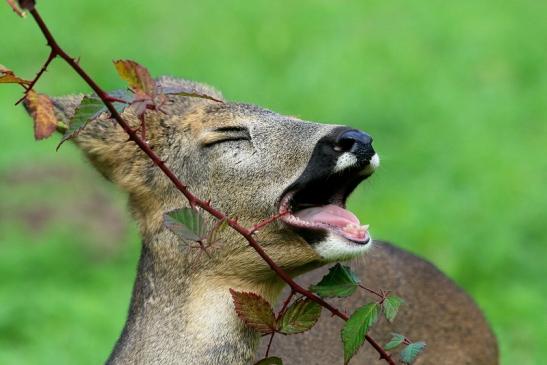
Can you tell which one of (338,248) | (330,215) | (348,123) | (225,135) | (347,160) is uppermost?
(348,123)

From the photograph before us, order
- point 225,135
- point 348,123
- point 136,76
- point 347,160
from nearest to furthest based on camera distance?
point 136,76 < point 347,160 < point 225,135 < point 348,123

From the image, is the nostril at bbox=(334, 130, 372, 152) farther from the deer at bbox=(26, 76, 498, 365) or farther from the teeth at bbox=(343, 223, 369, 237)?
the teeth at bbox=(343, 223, 369, 237)

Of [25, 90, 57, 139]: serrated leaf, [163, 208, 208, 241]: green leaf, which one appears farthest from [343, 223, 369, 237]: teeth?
[25, 90, 57, 139]: serrated leaf

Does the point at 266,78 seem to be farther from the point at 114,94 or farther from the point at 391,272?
the point at 114,94

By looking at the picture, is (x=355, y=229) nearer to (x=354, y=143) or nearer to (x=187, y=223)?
(x=354, y=143)

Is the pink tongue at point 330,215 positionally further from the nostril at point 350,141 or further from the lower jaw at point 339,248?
the nostril at point 350,141

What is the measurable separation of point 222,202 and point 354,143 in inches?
→ 24.0

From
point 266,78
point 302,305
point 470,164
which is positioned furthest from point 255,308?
point 266,78

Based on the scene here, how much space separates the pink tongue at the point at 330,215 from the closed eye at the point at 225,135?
42cm

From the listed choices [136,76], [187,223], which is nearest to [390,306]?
[187,223]

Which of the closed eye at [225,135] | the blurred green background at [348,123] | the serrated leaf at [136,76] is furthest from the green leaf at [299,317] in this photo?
the blurred green background at [348,123]

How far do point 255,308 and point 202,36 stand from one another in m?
10.2

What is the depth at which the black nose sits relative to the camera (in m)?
4.52

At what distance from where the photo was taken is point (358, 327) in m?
4.52
